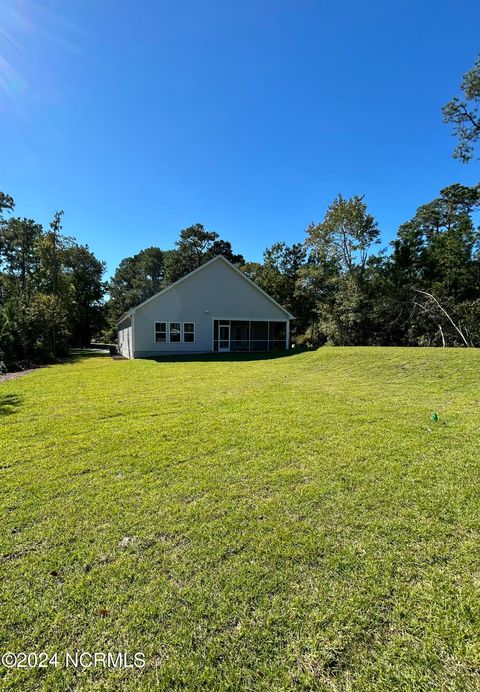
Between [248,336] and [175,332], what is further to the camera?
[248,336]

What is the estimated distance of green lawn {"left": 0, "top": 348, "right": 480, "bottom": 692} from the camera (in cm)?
167

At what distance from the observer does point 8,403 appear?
7.28 m

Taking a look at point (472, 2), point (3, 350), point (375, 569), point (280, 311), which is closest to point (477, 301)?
point (280, 311)

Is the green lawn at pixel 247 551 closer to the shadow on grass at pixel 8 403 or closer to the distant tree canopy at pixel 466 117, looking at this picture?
the shadow on grass at pixel 8 403

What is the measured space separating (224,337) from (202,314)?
232 centimetres

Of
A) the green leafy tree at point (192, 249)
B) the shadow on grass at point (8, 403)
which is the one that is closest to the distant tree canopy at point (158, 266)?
the green leafy tree at point (192, 249)

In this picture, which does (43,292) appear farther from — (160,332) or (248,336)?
(248,336)

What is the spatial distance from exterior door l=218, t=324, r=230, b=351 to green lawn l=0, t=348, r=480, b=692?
15.6m

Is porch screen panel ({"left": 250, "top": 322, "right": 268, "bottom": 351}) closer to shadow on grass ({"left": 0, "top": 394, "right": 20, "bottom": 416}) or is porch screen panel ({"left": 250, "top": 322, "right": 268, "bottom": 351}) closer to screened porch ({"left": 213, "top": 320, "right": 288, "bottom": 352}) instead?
screened porch ({"left": 213, "top": 320, "right": 288, "bottom": 352})

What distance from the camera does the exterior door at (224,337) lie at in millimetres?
21062

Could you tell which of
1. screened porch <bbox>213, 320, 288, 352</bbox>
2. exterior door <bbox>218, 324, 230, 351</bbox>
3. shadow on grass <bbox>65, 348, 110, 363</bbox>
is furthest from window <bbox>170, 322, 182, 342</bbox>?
shadow on grass <bbox>65, 348, 110, 363</bbox>

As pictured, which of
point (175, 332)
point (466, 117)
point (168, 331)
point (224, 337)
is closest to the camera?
point (466, 117)

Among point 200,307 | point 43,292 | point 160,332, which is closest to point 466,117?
point 200,307

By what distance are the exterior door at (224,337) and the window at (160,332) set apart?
3.64 meters
